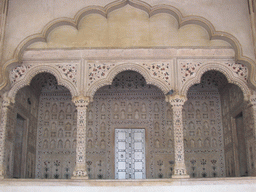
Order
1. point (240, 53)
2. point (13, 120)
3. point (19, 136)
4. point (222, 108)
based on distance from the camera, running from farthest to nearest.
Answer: point (222, 108)
point (19, 136)
point (13, 120)
point (240, 53)

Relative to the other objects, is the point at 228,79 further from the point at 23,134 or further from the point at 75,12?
the point at 23,134

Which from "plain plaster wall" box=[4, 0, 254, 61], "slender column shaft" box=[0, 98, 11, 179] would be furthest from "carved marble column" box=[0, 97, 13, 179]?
"plain plaster wall" box=[4, 0, 254, 61]

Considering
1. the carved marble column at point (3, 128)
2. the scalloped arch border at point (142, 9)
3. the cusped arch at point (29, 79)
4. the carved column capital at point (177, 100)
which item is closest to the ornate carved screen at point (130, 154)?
the carved column capital at point (177, 100)

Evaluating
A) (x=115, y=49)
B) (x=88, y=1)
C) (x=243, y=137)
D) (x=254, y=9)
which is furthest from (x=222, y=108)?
(x=88, y=1)

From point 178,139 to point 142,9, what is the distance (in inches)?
142

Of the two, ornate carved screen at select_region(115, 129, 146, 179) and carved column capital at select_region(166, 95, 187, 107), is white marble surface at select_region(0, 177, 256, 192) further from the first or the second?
ornate carved screen at select_region(115, 129, 146, 179)

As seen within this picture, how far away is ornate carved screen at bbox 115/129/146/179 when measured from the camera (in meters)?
11.6

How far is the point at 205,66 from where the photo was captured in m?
9.62

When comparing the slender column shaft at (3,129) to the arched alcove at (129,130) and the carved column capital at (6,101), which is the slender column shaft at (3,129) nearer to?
the carved column capital at (6,101)

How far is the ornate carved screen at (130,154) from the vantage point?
38.1 feet

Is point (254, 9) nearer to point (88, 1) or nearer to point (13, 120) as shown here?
point (88, 1)

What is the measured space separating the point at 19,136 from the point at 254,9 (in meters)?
7.48

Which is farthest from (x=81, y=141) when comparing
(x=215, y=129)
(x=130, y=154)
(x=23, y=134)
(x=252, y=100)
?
(x=215, y=129)

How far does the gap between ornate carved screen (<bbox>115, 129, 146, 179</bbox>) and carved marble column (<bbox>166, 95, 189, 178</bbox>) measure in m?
2.89
